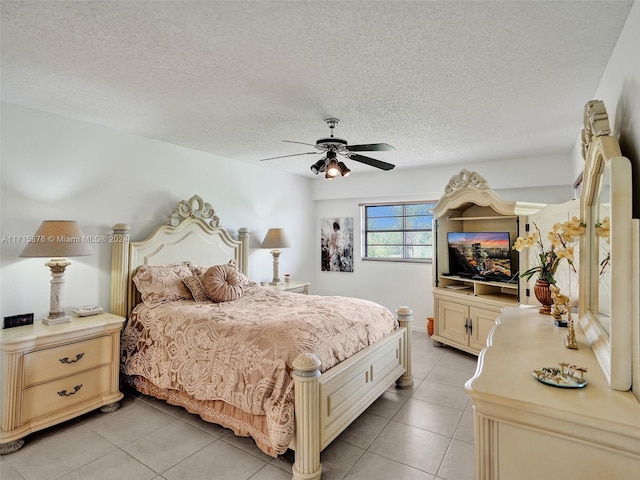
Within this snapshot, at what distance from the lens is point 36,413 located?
2502mm

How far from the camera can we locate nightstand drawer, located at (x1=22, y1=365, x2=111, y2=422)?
97.6 inches

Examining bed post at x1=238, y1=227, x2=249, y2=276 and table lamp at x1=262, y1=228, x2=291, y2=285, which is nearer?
bed post at x1=238, y1=227, x2=249, y2=276

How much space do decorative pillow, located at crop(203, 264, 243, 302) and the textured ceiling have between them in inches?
58.8

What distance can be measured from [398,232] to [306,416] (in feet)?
13.7

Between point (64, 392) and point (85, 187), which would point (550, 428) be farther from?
point (85, 187)

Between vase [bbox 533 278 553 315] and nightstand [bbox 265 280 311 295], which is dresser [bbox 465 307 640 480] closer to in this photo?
vase [bbox 533 278 553 315]

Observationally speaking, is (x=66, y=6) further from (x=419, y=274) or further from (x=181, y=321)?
(x=419, y=274)

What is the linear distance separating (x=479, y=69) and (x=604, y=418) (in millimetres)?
2052

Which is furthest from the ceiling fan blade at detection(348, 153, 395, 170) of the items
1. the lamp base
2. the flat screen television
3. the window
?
the lamp base

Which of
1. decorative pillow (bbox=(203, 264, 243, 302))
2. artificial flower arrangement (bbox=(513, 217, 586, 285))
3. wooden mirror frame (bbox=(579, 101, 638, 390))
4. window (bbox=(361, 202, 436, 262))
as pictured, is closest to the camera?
wooden mirror frame (bbox=(579, 101, 638, 390))

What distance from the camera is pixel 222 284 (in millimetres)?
3506

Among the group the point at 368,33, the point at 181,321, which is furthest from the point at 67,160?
the point at 368,33

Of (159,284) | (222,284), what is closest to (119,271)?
(159,284)

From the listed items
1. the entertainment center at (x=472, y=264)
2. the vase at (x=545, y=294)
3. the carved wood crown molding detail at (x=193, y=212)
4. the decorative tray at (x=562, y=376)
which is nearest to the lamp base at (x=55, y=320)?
the carved wood crown molding detail at (x=193, y=212)
